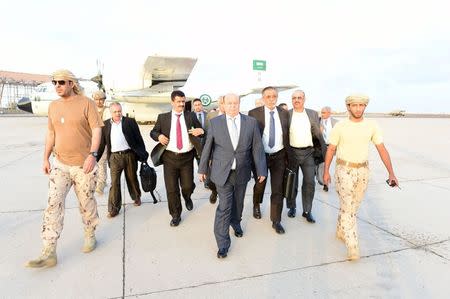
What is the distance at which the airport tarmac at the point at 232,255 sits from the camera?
247 cm

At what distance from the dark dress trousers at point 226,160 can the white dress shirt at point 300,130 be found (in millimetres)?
904

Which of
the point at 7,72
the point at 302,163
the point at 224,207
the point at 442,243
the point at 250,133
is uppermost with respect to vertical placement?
the point at 7,72

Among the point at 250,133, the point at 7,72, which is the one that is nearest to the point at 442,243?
the point at 250,133

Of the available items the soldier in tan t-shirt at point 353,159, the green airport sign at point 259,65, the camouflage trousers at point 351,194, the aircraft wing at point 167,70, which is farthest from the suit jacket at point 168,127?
the green airport sign at point 259,65

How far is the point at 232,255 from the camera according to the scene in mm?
3078

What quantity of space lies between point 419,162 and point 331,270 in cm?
752

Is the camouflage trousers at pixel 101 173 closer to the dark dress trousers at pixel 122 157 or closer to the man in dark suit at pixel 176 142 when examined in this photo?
the dark dress trousers at pixel 122 157

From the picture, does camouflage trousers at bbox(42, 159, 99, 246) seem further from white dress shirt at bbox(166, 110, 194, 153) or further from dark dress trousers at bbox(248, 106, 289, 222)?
dark dress trousers at bbox(248, 106, 289, 222)

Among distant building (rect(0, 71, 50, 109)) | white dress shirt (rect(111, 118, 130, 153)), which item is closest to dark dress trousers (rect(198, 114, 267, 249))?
white dress shirt (rect(111, 118, 130, 153))

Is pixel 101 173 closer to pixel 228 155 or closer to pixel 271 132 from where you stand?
pixel 228 155

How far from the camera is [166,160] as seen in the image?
396cm

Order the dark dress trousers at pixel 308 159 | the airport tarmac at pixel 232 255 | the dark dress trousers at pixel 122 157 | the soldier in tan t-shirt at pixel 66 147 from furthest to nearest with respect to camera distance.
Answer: the dark dress trousers at pixel 122 157 < the dark dress trousers at pixel 308 159 < the soldier in tan t-shirt at pixel 66 147 < the airport tarmac at pixel 232 255

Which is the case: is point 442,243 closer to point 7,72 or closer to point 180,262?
point 180,262

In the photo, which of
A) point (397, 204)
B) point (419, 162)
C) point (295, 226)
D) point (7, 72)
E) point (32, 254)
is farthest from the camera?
point (7, 72)
